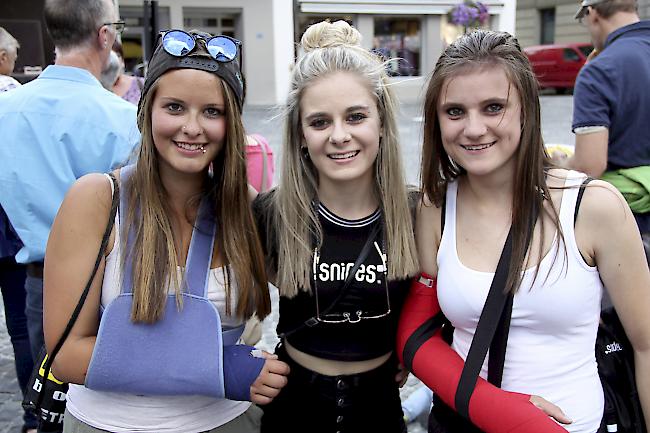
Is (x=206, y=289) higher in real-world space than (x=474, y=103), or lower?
lower

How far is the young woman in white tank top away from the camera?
1.62m

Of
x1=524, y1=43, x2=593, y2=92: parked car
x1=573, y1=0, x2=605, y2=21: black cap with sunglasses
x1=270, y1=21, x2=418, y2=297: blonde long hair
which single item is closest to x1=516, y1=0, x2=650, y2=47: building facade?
x1=524, y1=43, x2=593, y2=92: parked car

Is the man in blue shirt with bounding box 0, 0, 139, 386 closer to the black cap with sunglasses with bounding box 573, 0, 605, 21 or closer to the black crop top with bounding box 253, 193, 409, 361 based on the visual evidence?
the black crop top with bounding box 253, 193, 409, 361

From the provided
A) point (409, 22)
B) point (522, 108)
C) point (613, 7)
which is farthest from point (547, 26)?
point (522, 108)

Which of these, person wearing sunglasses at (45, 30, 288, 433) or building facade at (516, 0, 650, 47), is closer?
person wearing sunglasses at (45, 30, 288, 433)

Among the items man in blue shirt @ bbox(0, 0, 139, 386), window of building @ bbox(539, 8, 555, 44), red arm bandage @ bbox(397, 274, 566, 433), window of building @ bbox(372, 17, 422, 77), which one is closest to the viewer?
red arm bandage @ bbox(397, 274, 566, 433)

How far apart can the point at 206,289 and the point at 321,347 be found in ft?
1.57

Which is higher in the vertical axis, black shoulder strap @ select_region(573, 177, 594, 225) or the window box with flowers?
the window box with flowers

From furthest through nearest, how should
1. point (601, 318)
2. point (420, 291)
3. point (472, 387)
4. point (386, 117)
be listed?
point (386, 117), point (420, 291), point (601, 318), point (472, 387)

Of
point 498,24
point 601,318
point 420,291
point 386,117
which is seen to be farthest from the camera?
point 498,24

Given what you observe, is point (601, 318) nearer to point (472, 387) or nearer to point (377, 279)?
point (472, 387)

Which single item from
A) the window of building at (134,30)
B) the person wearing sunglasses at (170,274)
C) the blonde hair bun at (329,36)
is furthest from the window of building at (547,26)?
the person wearing sunglasses at (170,274)

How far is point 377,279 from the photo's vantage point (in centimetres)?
197

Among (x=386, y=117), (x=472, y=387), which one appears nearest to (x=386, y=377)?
(x=472, y=387)
